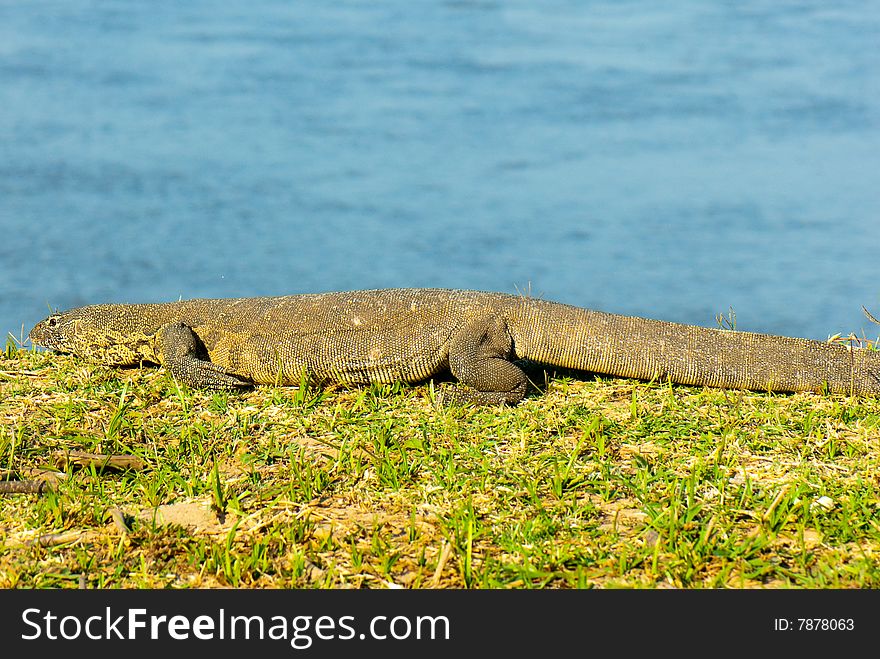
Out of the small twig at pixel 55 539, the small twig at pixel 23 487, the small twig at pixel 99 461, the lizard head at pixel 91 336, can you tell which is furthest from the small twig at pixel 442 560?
the lizard head at pixel 91 336

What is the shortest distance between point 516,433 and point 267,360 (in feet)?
4.87

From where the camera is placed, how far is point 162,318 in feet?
18.1

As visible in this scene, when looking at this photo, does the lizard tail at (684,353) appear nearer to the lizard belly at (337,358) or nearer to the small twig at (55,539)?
the lizard belly at (337,358)

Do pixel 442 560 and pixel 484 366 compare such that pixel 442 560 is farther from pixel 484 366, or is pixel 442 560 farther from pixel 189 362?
pixel 189 362

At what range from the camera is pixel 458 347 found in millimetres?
4949

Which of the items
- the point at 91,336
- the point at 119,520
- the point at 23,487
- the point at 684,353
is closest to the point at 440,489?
the point at 119,520

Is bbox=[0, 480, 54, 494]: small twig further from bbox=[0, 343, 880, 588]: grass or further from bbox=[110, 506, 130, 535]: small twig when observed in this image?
bbox=[110, 506, 130, 535]: small twig

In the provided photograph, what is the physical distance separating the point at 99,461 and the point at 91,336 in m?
1.71

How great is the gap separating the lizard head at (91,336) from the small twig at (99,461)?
1447 mm

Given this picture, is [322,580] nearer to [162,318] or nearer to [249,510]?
[249,510]

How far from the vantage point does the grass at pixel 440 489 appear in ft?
10.4

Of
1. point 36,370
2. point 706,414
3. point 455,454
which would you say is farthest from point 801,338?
point 36,370
